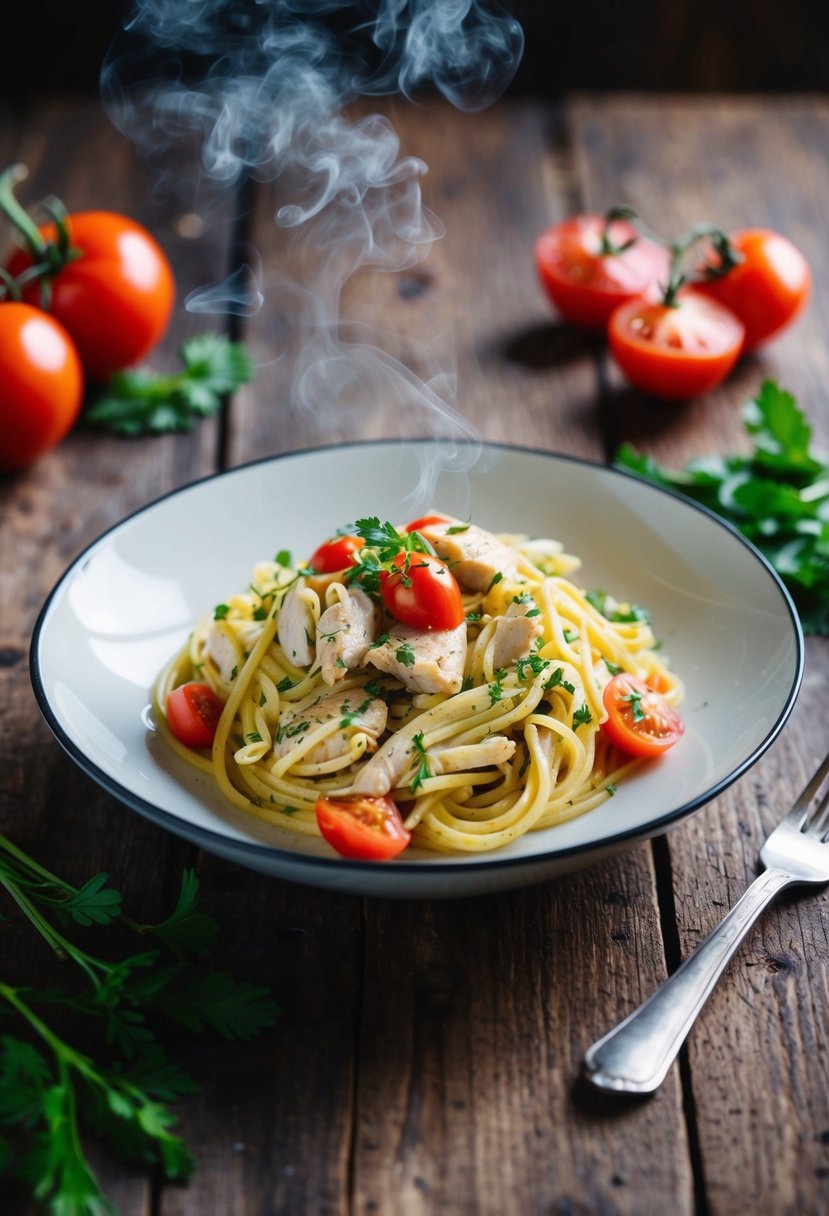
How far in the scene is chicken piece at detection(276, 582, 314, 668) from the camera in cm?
348

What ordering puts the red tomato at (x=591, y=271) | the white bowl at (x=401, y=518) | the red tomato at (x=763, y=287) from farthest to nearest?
1. the red tomato at (x=591, y=271)
2. the red tomato at (x=763, y=287)
3. the white bowl at (x=401, y=518)

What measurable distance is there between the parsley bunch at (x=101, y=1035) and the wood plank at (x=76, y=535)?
0.09 m

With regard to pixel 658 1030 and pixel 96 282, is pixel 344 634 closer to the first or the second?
pixel 658 1030

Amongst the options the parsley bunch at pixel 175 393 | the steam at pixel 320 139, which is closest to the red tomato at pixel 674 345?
the steam at pixel 320 139

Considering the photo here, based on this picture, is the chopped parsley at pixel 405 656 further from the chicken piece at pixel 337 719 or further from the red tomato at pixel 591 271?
the red tomato at pixel 591 271

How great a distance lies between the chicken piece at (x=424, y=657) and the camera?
327 cm

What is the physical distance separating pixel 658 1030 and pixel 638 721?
34.4 inches

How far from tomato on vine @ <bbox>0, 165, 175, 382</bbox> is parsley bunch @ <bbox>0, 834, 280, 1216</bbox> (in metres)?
2.86

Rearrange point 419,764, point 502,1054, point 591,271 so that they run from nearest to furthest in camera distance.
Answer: point 502,1054
point 419,764
point 591,271

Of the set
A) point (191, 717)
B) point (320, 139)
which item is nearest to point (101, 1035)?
point (191, 717)

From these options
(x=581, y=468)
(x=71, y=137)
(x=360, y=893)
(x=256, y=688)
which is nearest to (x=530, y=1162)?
(x=360, y=893)

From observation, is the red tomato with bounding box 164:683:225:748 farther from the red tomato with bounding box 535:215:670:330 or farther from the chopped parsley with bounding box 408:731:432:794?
the red tomato with bounding box 535:215:670:330

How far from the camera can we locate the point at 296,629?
3502 mm

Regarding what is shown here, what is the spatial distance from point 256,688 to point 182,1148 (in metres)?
1.38
